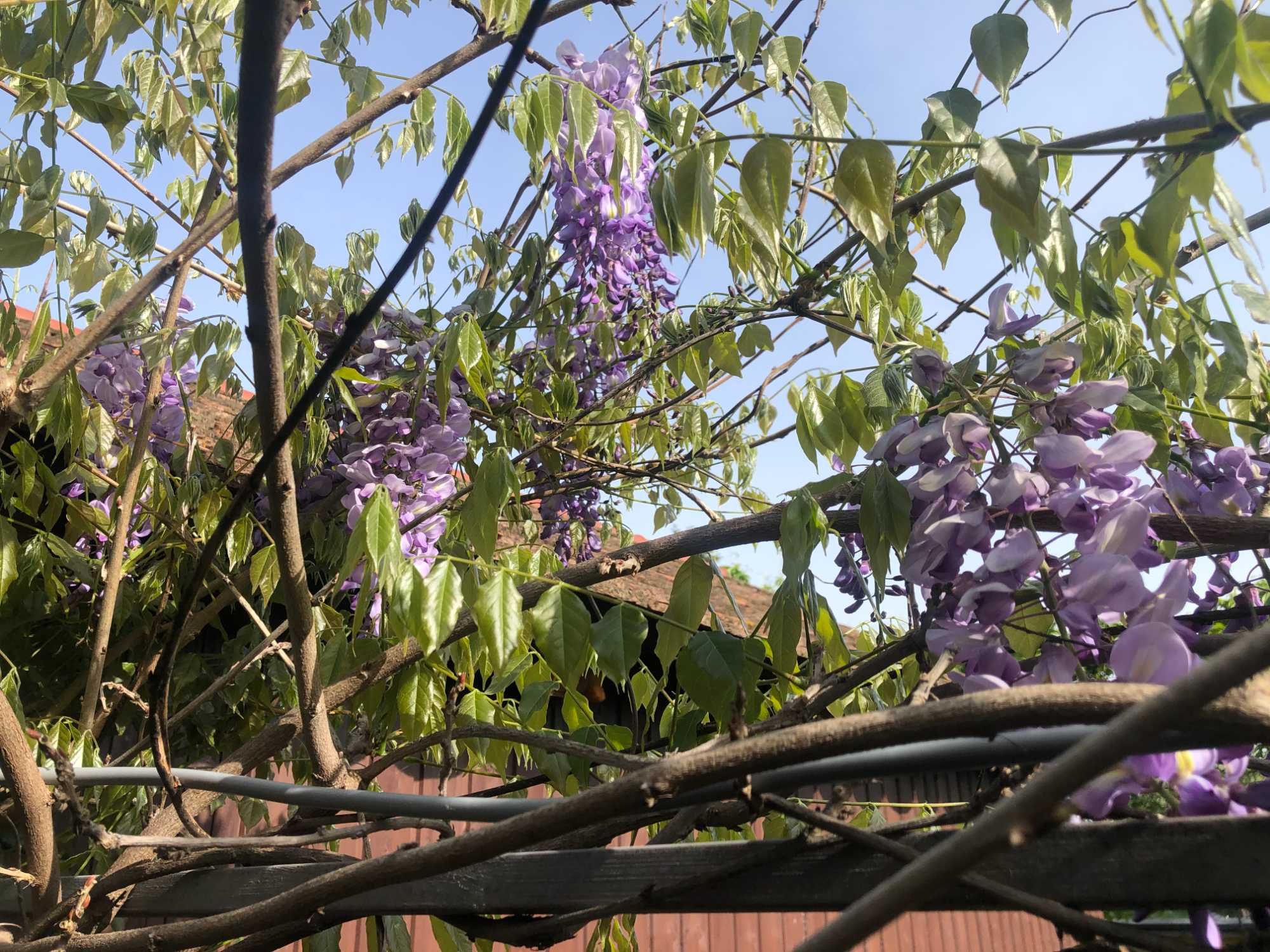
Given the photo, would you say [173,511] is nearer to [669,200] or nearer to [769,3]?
[669,200]

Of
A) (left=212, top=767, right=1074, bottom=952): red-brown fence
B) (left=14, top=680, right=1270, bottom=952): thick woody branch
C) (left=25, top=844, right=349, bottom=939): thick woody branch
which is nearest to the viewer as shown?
(left=14, top=680, right=1270, bottom=952): thick woody branch

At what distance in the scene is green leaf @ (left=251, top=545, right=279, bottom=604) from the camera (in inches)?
71.6

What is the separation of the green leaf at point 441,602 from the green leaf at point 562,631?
0.10 metres

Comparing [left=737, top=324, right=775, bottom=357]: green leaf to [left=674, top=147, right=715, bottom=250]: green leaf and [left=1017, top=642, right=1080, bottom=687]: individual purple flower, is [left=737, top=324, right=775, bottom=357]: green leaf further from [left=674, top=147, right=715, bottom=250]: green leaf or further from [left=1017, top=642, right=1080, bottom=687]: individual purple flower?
[left=1017, top=642, right=1080, bottom=687]: individual purple flower

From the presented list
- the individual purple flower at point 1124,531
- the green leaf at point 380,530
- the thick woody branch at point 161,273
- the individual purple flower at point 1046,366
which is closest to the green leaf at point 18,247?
the thick woody branch at point 161,273

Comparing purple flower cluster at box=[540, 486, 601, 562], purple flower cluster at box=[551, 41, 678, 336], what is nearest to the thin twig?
purple flower cluster at box=[551, 41, 678, 336]

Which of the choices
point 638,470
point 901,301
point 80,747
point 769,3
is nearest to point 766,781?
point 901,301

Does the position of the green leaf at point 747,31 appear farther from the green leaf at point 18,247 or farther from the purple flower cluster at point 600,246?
the green leaf at point 18,247

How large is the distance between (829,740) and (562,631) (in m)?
0.55

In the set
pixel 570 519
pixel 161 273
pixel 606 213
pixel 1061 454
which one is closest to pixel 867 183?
pixel 1061 454

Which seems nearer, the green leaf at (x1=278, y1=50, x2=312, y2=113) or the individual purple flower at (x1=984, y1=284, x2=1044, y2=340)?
the individual purple flower at (x1=984, y1=284, x2=1044, y2=340)

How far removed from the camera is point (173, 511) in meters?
2.14

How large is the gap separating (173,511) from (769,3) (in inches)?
67.7

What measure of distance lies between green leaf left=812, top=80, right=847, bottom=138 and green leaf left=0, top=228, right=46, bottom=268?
4.04 feet
